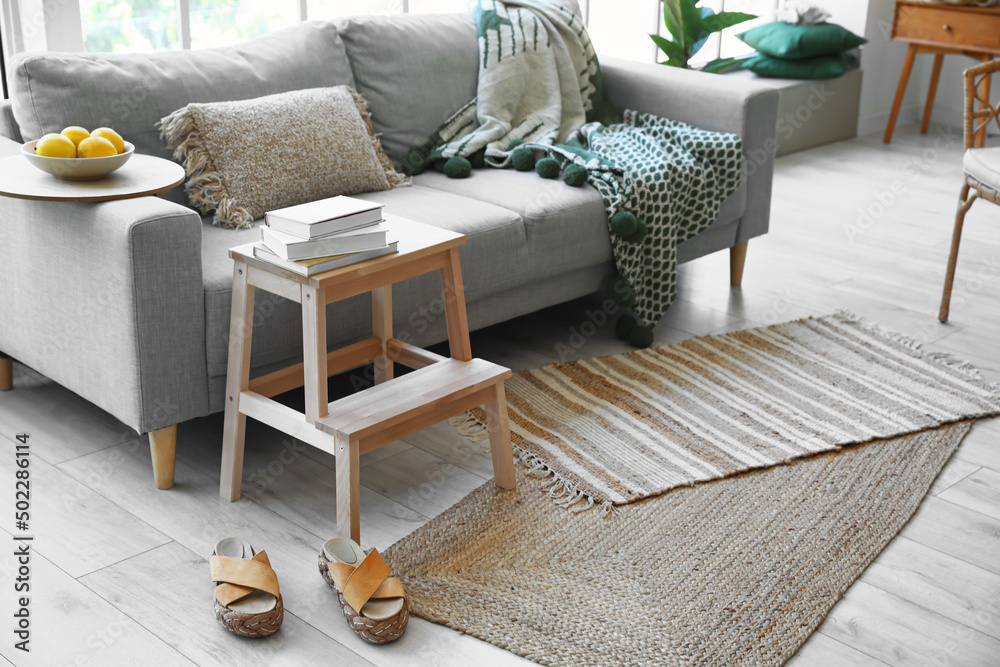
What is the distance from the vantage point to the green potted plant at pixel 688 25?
3998mm

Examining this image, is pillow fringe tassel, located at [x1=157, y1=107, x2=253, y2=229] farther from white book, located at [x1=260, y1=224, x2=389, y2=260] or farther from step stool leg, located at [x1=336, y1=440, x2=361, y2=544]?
step stool leg, located at [x1=336, y1=440, x2=361, y2=544]

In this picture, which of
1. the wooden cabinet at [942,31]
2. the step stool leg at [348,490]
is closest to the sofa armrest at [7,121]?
the step stool leg at [348,490]

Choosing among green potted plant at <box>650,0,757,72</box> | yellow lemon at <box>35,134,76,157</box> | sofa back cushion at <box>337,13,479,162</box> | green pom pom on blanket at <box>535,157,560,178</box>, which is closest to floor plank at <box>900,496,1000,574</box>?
green pom pom on blanket at <box>535,157,560,178</box>

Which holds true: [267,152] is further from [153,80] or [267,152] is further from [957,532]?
[957,532]

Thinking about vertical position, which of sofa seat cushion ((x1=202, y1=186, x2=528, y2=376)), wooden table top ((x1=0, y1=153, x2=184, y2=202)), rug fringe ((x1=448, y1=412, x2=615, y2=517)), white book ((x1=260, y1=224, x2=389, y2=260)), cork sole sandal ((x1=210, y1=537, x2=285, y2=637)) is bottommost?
rug fringe ((x1=448, y1=412, x2=615, y2=517))

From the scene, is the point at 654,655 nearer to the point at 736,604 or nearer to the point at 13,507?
the point at 736,604

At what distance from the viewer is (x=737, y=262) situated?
10.6 feet

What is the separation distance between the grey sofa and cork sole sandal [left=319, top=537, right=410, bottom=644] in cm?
54

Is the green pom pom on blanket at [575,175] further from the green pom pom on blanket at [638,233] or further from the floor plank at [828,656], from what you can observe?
the floor plank at [828,656]

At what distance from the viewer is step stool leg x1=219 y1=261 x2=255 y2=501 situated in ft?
6.30

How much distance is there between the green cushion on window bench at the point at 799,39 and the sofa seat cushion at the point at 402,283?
281cm

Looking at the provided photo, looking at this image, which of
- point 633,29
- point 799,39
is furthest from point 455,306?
point 799,39

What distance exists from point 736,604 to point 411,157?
1601 mm

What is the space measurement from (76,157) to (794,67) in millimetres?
3818
